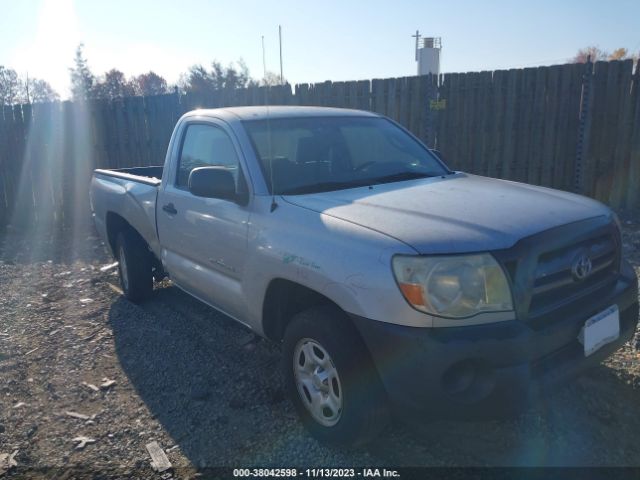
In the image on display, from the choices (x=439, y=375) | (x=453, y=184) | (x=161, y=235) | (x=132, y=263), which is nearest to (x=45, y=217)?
(x=132, y=263)

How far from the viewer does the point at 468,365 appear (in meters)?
2.38

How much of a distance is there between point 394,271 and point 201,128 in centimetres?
245

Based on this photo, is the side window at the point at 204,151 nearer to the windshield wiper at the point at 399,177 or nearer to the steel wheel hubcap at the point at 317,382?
the windshield wiper at the point at 399,177

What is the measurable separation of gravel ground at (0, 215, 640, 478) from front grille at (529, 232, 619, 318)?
847 mm

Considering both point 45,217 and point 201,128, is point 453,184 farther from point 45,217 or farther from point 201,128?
point 45,217

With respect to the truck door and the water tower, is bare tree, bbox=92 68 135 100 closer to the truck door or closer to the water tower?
the water tower


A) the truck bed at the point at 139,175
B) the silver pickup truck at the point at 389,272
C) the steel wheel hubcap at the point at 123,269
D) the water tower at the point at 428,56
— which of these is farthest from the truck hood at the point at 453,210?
the water tower at the point at 428,56

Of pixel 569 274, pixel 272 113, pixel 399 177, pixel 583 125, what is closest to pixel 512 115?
pixel 583 125

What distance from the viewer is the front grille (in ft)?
8.21

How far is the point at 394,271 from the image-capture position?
239 cm

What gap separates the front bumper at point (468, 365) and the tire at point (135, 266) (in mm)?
3366

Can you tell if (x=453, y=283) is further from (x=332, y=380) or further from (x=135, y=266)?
(x=135, y=266)

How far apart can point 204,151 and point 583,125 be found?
6437 mm

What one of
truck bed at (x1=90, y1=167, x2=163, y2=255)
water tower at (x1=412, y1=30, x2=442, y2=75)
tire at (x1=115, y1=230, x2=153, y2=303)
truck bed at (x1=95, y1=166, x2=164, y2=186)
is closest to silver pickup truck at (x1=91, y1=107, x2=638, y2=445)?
truck bed at (x1=90, y1=167, x2=163, y2=255)
